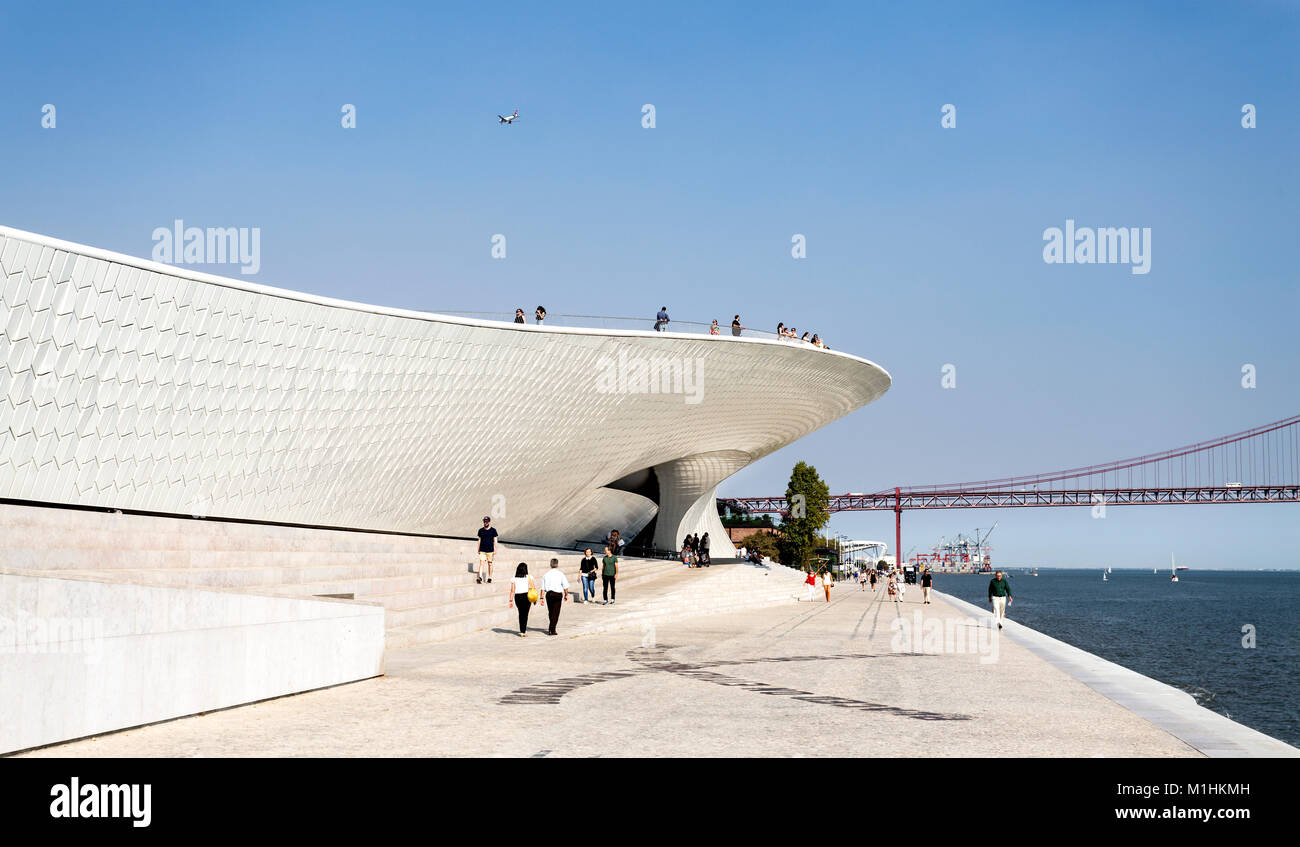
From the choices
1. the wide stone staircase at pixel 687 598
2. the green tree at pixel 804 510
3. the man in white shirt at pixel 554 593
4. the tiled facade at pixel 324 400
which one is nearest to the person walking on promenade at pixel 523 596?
the man in white shirt at pixel 554 593

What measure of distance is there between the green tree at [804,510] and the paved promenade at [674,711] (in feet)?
190

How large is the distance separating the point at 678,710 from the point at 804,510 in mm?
65984

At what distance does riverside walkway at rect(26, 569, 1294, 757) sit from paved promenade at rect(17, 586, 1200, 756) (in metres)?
0.02

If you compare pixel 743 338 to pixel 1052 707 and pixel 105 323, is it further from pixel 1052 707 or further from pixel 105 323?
pixel 1052 707

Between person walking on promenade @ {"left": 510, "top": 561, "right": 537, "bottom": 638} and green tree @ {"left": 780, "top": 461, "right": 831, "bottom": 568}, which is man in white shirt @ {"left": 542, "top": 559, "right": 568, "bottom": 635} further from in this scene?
green tree @ {"left": 780, "top": 461, "right": 831, "bottom": 568}

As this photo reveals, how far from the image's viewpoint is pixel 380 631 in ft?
34.3

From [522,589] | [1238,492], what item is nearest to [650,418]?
[522,589]

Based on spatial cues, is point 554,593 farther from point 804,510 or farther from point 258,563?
point 804,510

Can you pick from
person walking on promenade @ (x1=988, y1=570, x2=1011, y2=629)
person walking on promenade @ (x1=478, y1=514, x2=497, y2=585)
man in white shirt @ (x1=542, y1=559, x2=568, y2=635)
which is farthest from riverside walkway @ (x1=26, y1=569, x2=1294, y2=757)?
person walking on promenade @ (x1=478, y1=514, x2=497, y2=585)

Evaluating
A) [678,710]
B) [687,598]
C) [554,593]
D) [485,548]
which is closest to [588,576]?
[485,548]

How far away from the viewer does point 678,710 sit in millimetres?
8188

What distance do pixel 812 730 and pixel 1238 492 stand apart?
3854 inches

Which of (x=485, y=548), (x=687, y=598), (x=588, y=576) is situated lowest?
(x=687, y=598)

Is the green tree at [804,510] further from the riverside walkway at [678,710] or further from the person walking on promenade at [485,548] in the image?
the riverside walkway at [678,710]
